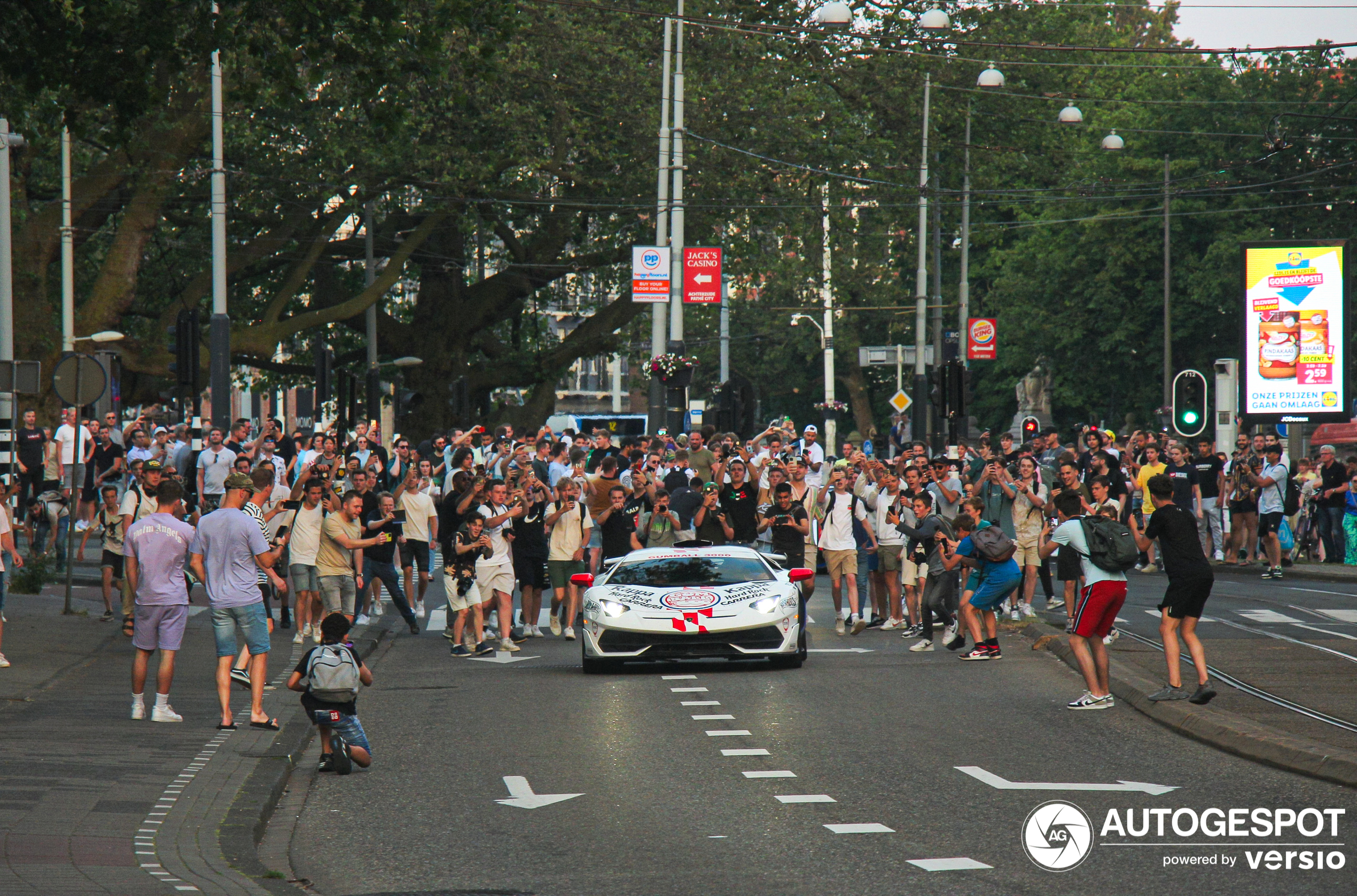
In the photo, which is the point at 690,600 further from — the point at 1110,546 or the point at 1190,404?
the point at 1190,404

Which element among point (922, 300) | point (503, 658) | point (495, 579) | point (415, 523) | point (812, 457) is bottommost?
point (503, 658)

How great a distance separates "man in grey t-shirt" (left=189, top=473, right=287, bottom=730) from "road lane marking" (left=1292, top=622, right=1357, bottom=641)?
10.5m

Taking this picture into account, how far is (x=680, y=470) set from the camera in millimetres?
23250

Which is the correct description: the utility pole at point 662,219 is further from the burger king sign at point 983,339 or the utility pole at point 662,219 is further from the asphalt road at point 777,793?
the burger king sign at point 983,339

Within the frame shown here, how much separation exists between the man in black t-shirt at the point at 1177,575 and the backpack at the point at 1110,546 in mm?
141

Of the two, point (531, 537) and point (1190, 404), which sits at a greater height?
point (1190, 404)

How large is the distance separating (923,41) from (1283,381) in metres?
17.1

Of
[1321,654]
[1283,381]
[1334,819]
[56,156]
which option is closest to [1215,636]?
[1321,654]

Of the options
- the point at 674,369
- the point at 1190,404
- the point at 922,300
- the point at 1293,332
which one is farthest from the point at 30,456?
the point at 922,300

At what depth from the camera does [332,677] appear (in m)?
10.7

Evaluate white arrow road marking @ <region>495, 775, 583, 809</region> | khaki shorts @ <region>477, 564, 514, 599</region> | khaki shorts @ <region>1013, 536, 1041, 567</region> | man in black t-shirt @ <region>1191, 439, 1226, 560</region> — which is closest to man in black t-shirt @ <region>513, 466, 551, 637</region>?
khaki shorts @ <region>477, 564, 514, 599</region>

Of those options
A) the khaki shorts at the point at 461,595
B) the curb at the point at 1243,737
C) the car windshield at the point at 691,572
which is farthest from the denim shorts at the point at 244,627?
the curb at the point at 1243,737

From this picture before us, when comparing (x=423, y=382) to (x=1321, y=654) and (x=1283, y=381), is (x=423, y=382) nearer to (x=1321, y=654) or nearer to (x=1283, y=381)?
(x=1283, y=381)

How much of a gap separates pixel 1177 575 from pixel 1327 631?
6.04 meters
